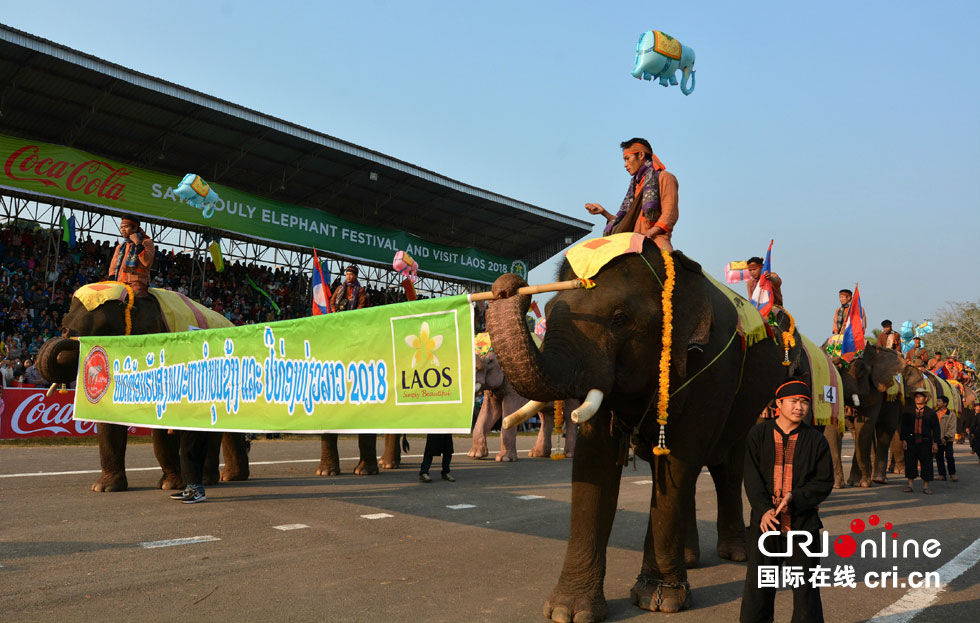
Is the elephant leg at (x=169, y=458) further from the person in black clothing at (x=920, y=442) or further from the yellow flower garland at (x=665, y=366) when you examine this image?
the person in black clothing at (x=920, y=442)

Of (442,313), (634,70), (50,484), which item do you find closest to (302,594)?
(442,313)

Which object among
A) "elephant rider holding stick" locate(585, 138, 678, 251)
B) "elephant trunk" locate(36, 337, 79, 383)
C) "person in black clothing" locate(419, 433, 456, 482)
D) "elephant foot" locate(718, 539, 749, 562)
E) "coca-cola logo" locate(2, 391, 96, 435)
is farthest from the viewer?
"coca-cola logo" locate(2, 391, 96, 435)

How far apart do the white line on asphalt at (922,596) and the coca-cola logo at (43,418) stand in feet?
54.0

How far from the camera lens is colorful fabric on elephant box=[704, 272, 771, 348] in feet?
19.6

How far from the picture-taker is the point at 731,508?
6.70 meters

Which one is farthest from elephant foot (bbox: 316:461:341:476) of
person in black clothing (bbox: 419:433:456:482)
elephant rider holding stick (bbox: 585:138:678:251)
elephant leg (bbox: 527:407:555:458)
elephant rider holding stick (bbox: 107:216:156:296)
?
elephant rider holding stick (bbox: 585:138:678:251)

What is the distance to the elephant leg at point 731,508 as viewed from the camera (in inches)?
257

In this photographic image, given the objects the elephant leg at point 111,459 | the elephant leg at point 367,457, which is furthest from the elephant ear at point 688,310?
the elephant leg at point 367,457

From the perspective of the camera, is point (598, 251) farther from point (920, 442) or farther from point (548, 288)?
point (920, 442)

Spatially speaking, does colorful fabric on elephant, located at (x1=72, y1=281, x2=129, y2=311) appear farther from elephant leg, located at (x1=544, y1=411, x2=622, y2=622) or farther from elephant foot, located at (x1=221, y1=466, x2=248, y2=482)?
elephant leg, located at (x1=544, y1=411, x2=622, y2=622)

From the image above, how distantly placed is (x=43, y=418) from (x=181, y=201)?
10666mm

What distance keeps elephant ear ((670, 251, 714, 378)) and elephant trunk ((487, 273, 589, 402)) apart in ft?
3.26

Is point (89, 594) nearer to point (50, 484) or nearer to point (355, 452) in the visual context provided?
point (50, 484)

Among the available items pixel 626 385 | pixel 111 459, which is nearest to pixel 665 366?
pixel 626 385
